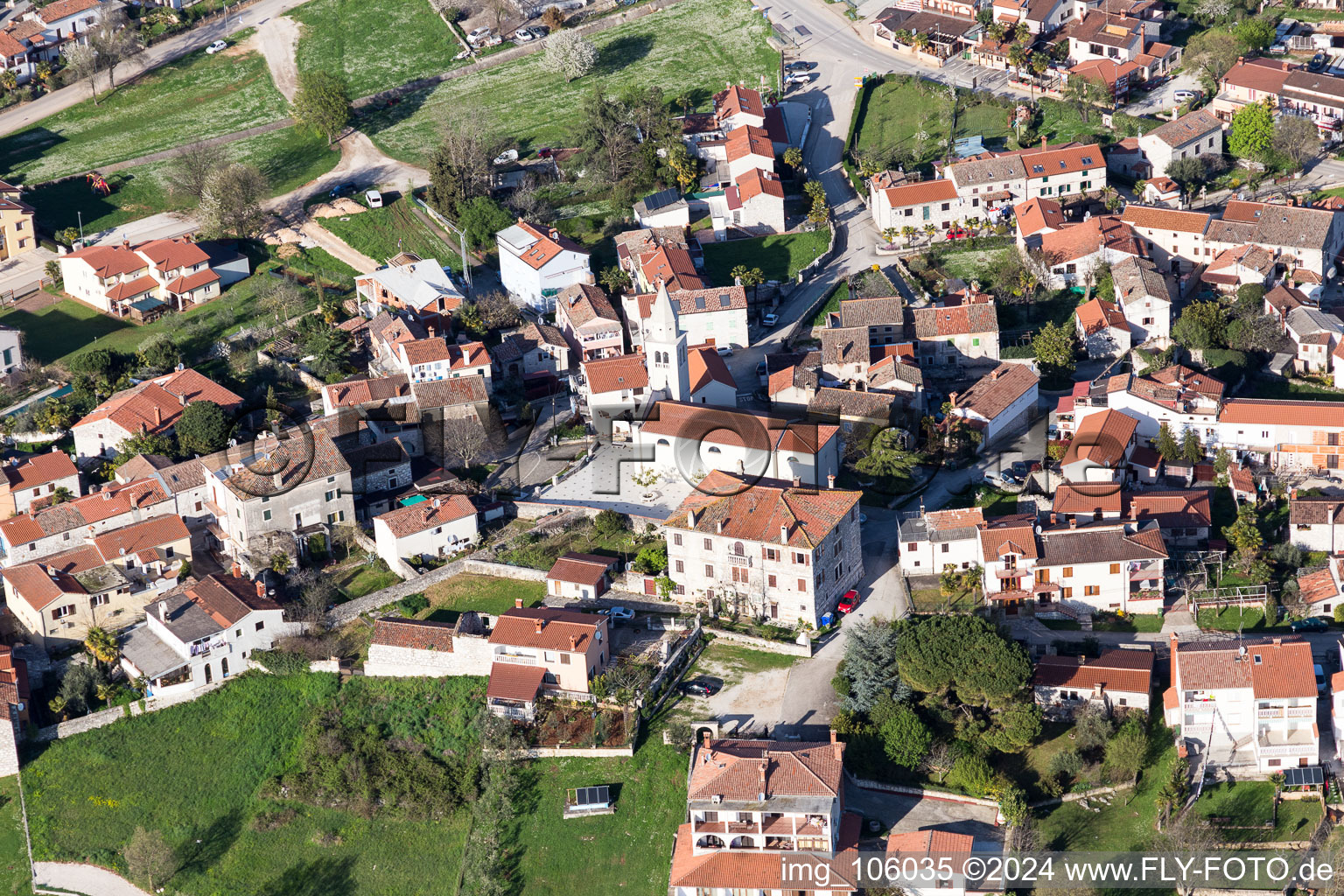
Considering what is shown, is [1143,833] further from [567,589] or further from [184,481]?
[184,481]

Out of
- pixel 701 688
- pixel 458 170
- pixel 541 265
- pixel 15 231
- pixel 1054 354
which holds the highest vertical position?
pixel 458 170

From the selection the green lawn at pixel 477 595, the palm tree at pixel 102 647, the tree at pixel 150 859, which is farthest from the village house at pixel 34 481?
the tree at pixel 150 859

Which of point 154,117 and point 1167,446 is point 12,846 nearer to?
point 1167,446

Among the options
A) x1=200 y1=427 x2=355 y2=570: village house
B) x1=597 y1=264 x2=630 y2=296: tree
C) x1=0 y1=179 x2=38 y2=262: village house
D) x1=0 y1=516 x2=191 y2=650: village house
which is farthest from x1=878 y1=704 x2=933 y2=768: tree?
x1=0 y1=179 x2=38 y2=262: village house

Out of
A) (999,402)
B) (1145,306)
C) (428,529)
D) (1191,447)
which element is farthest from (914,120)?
(428,529)

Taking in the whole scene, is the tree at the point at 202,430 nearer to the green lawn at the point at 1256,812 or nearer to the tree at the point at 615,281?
the tree at the point at 615,281

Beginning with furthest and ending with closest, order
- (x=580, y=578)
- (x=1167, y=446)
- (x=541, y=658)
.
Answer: (x=1167, y=446), (x=580, y=578), (x=541, y=658)

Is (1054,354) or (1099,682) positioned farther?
(1054,354)
